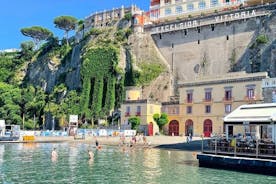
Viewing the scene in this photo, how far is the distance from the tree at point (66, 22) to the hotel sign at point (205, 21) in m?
25.2

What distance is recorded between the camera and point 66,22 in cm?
8781

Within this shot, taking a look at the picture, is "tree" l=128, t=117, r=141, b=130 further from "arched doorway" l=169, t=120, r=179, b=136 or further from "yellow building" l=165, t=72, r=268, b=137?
"arched doorway" l=169, t=120, r=179, b=136

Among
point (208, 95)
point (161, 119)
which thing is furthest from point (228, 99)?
point (161, 119)

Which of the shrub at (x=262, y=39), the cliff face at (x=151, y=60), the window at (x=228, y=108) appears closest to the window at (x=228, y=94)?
the window at (x=228, y=108)

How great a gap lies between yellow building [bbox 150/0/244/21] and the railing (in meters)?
43.1

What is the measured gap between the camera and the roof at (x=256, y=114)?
78.2 ft

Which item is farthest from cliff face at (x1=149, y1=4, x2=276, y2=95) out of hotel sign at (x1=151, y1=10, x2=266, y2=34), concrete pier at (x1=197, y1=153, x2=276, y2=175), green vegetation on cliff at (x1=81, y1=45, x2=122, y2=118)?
concrete pier at (x1=197, y1=153, x2=276, y2=175)

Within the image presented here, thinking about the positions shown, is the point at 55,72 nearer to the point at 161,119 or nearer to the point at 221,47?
the point at 161,119

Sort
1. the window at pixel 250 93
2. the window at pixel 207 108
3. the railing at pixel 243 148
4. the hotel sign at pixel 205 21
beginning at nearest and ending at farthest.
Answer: the railing at pixel 243 148 → the window at pixel 250 93 → the window at pixel 207 108 → the hotel sign at pixel 205 21

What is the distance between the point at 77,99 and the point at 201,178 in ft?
164

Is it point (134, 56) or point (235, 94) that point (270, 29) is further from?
point (134, 56)

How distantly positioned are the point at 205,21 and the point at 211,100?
15.8 metres

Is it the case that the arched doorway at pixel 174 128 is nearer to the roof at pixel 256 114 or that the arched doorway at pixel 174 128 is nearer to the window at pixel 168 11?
the window at pixel 168 11

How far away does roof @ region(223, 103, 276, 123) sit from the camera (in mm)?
23828
